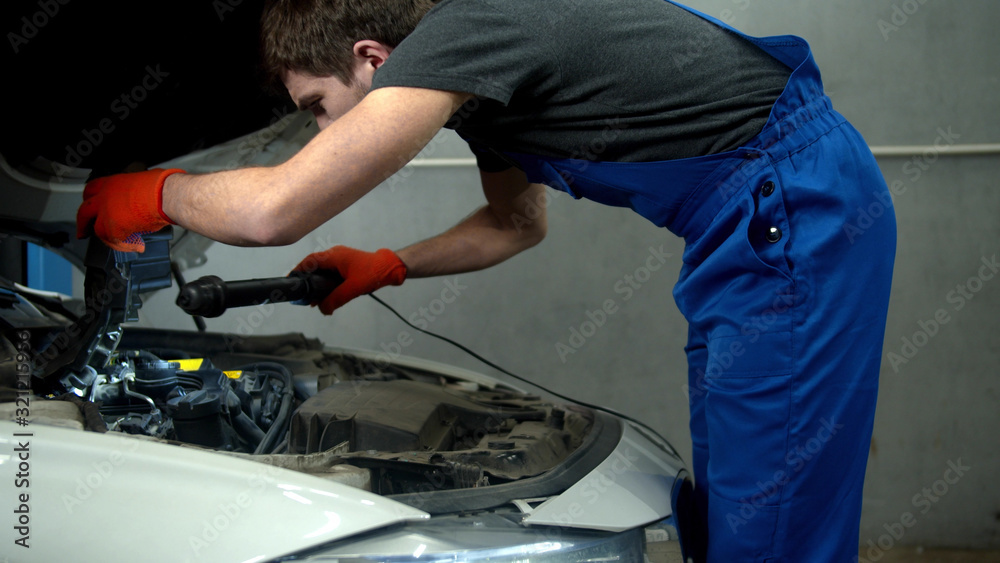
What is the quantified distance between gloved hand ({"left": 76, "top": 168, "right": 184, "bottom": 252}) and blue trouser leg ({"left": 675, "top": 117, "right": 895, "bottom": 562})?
92cm

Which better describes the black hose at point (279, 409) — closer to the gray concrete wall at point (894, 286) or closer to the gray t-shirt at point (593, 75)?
the gray t-shirt at point (593, 75)

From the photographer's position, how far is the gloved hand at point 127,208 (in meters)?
1.11

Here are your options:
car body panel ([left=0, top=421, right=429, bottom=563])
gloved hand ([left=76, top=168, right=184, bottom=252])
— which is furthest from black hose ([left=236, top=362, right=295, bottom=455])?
gloved hand ([left=76, top=168, right=184, bottom=252])

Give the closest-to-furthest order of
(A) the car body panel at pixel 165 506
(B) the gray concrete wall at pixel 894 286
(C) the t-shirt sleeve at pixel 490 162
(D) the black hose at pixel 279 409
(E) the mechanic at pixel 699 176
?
(A) the car body panel at pixel 165 506 → (E) the mechanic at pixel 699 176 → (D) the black hose at pixel 279 409 → (C) the t-shirt sleeve at pixel 490 162 → (B) the gray concrete wall at pixel 894 286

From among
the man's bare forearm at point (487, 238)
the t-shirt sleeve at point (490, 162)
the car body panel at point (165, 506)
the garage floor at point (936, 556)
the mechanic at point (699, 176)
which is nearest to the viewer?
the car body panel at point (165, 506)

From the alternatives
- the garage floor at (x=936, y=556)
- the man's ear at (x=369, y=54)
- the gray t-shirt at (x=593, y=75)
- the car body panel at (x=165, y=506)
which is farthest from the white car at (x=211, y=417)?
the garage floor at (x=936, y=556)

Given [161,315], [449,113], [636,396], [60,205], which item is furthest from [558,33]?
[161,315]

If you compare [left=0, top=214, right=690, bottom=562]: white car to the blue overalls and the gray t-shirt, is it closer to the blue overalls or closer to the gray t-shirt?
the blue overalls

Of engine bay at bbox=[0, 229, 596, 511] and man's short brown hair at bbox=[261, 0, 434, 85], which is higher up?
man's short brown hair at bbox=[261, 0, 434, 85]

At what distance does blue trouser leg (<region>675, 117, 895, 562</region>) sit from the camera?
1000mm

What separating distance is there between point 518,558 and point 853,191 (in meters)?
0.77

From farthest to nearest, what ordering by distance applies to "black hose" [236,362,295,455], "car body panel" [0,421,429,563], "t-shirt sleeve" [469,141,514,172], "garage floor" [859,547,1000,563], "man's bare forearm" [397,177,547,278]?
"garage floor" [859,547,1000,563], "man's bare forearm" [397,177,547,278], "t-shirt sleeve" [469,141,514,172], "black hose" [236,362,295,455], "car body panel" [0,421,429,563]

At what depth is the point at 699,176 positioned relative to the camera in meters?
1.06

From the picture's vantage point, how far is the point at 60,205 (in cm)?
156
